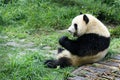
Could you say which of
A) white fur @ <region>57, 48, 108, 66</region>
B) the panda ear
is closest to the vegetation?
white fur @ <region>57, 48, 108, 66</region>

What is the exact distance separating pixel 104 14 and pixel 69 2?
4.38 feet

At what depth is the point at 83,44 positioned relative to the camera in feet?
16.8

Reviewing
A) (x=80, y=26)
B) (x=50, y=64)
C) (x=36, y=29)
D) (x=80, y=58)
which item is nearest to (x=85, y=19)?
(x=80, y=26)

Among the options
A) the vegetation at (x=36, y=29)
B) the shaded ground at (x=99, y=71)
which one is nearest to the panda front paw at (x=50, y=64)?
the vegetation at (x=36, y=29)

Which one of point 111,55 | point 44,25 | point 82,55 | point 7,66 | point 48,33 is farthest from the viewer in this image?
point 44,25

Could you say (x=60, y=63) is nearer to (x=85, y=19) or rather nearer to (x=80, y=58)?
(x=80, y=58)

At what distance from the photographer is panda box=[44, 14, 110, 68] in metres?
5.15

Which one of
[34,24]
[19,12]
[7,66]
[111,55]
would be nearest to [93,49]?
[111,55]

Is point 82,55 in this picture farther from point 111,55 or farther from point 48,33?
point 48,33

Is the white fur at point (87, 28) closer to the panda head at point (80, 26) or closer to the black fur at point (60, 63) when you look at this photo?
the panda head at point (80, 26)

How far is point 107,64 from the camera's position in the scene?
5.46 metres

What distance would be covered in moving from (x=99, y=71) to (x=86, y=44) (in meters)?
0.46

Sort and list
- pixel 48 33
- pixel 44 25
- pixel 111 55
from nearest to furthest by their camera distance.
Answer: pixel 111 55
pixel 48 33
pixel 44 25

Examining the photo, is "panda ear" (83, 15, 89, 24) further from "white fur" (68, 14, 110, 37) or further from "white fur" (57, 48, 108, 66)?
"white fur" (57, 48, 108, 66)
